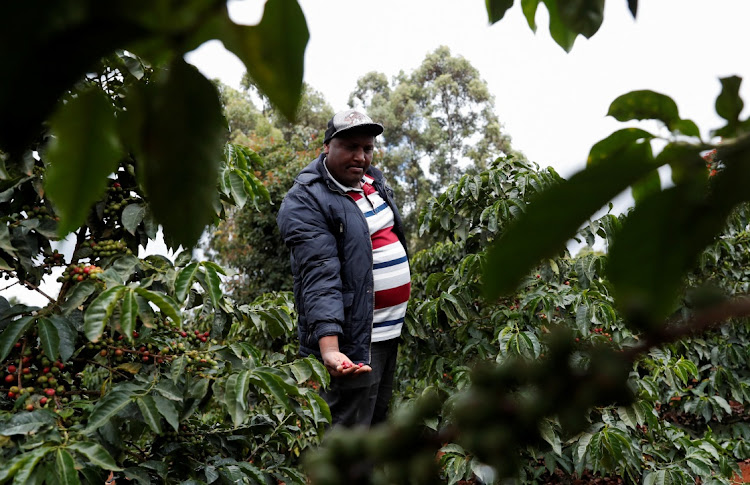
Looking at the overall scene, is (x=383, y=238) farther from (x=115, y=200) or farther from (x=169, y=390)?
(x=169, y=390)

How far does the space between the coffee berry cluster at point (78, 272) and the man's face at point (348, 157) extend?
1067 millimetres

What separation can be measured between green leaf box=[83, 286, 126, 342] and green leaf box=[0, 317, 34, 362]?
0.64 ft

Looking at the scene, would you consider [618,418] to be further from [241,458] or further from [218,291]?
[218,291]

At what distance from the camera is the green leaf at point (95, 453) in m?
1.46

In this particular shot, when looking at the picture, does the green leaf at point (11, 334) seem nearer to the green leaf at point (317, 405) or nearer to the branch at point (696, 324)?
the green leaf at point (317, 405)

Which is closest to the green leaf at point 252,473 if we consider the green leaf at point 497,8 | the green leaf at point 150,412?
the green leaf at point 150,412

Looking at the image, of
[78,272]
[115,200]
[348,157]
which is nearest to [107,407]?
[78,272]

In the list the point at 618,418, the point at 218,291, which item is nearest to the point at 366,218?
the point at 218,291

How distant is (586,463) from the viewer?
2.83m

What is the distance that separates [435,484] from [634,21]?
13.4 inches

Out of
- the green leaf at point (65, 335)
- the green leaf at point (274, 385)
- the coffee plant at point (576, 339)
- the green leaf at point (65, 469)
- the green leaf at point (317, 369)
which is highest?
the green leaf at point (65, 335)

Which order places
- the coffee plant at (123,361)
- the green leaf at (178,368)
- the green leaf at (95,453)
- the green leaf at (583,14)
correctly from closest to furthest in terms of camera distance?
1. the green leaf at (583,14)
2. the green leaf at (95,453)
3. the coffee plant at (123,361)
4. the green leaf at (178,368)

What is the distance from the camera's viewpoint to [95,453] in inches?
58.2

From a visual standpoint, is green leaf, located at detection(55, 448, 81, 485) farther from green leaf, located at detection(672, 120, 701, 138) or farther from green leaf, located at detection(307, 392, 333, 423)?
green leaf, located at detection(672, 120, 701, 138)
